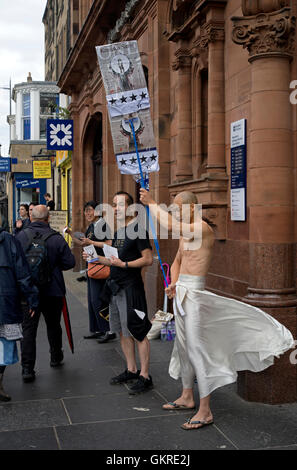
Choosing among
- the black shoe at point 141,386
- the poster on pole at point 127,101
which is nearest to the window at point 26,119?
the poster on pole at point 127,101

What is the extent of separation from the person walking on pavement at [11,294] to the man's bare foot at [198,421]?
1814 millimetres

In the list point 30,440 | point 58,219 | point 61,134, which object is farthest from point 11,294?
point 61,134

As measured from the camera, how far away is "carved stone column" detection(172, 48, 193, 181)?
8516mm

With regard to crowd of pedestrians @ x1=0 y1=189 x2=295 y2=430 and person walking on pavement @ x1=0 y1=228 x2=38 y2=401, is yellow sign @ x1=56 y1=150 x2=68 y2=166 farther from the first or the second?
person walking on pavement @ x1=0 y1=228 x2=38 y2=401

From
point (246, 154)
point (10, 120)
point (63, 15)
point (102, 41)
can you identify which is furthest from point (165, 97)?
point (10, 120)

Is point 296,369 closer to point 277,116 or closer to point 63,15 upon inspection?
point 277,116

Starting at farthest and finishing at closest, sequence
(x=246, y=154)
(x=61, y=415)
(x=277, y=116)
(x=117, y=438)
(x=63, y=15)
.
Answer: (x=63, y=15)
(x=246, y=154)
(x=277, y=116)
(x=61, y=415)
(x=117, y=438)

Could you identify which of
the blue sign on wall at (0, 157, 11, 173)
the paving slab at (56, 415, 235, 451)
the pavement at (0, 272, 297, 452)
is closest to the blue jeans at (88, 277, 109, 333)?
the pavement at (0, 272, 297, 452)

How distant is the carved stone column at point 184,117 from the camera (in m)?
8.52

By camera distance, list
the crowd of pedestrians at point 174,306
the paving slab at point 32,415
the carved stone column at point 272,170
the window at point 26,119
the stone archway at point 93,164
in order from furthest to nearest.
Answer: the window at point 26,119 → the stone archway at point 93,164 → the carved stone column at point 272,170 → the crowd of pedestrians at point 174,306 → the paving slab at point 32,415

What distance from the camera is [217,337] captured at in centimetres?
497

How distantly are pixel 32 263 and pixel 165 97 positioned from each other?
14.7ft

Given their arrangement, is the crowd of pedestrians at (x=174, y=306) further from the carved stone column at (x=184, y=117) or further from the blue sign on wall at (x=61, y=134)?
the blue sign on wall at (x=61, y=134)

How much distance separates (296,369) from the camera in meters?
5.20
